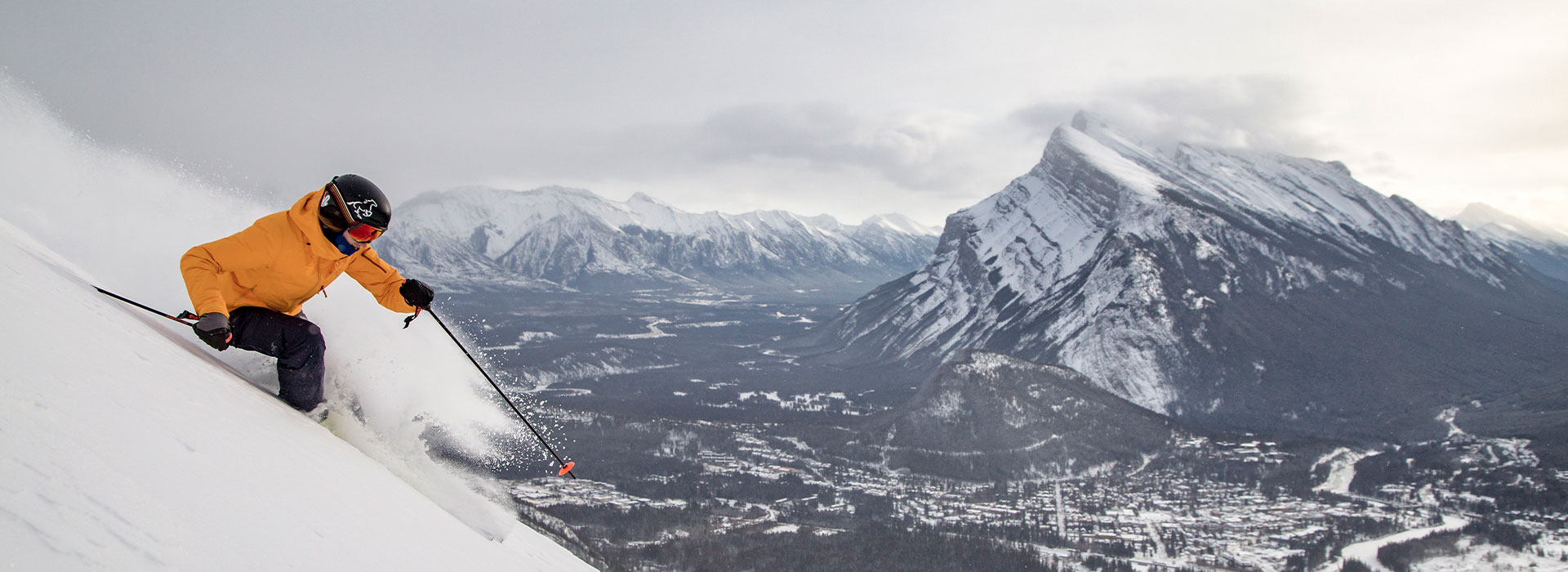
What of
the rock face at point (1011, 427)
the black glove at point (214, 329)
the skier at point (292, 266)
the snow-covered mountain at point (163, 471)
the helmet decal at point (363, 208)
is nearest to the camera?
the snow-covered mountain at point (163, 471)

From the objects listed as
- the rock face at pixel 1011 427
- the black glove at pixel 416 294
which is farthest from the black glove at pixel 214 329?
the rock face at pixel 1011 427

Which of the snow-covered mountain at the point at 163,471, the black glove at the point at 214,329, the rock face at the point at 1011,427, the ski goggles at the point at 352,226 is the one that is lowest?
the rock face at the point at 1011,427

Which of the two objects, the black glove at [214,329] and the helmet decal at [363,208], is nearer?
the black glove at [214,329]

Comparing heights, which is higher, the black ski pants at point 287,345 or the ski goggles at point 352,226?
the ski goggles at point 352,226

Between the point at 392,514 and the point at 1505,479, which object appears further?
the point at 1505,479

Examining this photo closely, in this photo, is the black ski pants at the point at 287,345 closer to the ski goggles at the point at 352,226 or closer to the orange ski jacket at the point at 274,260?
the orange ski jacket at the point at 274,260

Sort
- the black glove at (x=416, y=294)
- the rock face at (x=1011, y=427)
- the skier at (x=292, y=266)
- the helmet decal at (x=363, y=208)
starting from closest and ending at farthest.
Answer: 1. the skier at (x=292, y=266)
2. the helmet decal at (x=363, y=208)
3. the black glove at (x=416, y=294)
4. the rock face at (x=1011, y=427)

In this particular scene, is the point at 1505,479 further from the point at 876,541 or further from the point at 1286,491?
the point at 876,541

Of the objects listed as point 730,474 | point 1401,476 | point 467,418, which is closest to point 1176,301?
point 1401,476
